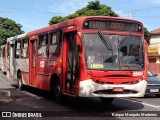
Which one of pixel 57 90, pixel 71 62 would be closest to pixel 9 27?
pixel 57 90

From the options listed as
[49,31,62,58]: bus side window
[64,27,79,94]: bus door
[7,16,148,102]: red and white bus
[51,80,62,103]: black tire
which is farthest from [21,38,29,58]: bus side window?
[64,27,79,94]: bus door

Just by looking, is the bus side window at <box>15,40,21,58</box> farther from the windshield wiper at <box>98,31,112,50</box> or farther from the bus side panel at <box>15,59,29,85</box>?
the windshield wiper at <box>98,31,112,50</box>

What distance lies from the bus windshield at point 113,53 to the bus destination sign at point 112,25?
29cm

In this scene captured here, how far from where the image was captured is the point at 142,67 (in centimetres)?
1163

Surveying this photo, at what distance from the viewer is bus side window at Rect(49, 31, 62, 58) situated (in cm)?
1311

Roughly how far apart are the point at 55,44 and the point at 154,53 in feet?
168

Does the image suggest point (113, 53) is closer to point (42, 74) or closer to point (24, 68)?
point (42, 74)

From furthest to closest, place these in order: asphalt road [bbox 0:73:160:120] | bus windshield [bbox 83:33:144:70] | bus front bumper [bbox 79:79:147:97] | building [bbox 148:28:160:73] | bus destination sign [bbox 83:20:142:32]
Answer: building [bbox 148:28:160:73] < bus destination sign [bbox 83:20:142:32] < bus windshield [bbox 83:33:144:70] < bus front bumper [bbox 79:79:147:97] < asphalt road [bbox 0:73:160:120]

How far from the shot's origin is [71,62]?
39.4 feet

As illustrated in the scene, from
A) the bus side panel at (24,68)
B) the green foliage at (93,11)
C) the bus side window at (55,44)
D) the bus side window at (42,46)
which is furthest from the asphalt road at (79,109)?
the green foliage at (93,11)

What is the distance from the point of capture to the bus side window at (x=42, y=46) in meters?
14.7

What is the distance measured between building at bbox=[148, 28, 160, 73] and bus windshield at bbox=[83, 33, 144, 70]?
4923cm

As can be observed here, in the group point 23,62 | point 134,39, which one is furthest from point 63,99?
point 23,62

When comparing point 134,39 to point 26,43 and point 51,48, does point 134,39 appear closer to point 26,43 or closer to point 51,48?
point 51,48
